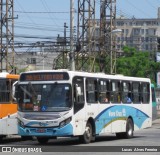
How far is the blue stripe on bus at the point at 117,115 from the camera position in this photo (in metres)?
24.2

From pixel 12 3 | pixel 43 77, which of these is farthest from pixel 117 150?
pixel 12 3

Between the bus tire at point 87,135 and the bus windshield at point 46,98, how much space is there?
65.1 inches

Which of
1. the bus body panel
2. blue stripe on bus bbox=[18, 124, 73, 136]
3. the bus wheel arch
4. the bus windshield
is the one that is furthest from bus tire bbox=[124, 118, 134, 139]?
the bus windshield

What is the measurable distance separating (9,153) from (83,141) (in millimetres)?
5003

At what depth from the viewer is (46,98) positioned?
21750mm

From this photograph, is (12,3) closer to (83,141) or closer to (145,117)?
(145,117)

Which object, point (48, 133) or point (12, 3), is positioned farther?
point (12, 3)

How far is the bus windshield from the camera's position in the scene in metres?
21.7

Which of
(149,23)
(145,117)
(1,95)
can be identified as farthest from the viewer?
(149,23)

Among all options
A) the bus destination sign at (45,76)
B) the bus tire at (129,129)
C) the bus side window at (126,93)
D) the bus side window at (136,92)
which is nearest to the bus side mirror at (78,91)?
the bus destination sign at (45,76)

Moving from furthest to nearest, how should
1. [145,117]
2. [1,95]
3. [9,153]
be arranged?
[145,117] < [1,95] < [9,153]

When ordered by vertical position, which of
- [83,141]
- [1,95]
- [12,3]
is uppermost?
Answer: [12,3]

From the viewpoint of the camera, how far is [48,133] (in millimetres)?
21609

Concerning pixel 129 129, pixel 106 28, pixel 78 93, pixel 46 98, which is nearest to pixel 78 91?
pixel 78 93
